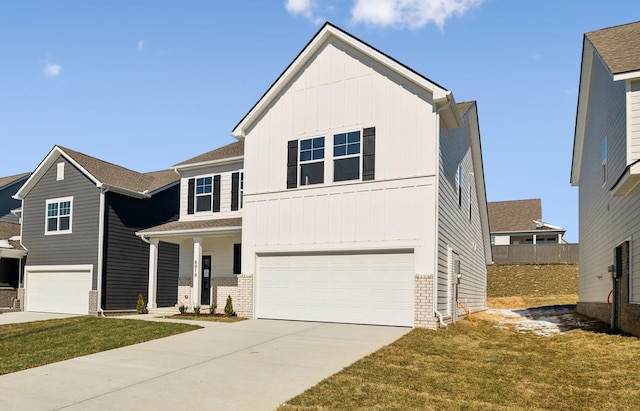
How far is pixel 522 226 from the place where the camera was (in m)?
44.8

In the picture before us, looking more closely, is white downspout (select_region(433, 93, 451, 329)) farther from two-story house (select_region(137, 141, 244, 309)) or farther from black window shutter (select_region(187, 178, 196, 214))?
black window shutter (select_region(187, 178, 196, 214))

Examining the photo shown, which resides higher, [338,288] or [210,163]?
[210,163]

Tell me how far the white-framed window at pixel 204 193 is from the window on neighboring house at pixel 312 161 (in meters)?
6.67

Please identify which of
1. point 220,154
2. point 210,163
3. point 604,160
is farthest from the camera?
point 220,154

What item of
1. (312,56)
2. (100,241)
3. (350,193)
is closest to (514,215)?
(312,56)

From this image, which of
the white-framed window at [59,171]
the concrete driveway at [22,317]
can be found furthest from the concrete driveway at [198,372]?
the white-framed window at [59,171]

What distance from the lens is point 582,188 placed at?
73.6ft

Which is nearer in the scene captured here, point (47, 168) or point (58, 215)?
point (58, 215)

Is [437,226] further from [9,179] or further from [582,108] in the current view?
[9,179]

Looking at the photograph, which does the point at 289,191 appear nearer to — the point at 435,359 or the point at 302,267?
the point at 302,267

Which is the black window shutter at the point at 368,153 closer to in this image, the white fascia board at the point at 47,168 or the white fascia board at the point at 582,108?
the white fascia board at the point at 582,108

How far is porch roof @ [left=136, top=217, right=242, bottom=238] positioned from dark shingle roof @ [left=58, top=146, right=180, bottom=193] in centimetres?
259

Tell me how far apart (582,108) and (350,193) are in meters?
11.0

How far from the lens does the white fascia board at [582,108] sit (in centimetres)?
1708
